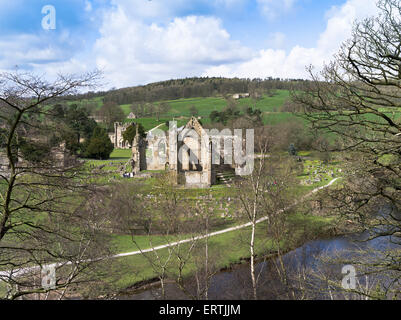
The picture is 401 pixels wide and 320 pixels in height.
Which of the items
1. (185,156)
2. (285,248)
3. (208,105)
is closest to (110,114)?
(208,105)

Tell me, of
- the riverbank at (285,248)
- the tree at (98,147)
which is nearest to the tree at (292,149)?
the riverbank at (285,248)

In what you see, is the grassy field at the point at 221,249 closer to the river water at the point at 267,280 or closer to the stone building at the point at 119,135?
the river water at the point at 267,280

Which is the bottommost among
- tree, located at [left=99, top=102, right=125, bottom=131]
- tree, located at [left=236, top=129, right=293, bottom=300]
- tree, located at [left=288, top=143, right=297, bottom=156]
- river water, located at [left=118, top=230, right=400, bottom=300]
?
Result: river water, located at [left=118, top=230, right=400, bottom=300]

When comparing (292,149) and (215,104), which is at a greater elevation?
(215,104)

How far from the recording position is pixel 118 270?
16.3 m

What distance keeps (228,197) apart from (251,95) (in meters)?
58.8

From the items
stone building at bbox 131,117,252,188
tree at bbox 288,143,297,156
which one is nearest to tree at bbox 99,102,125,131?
stone building at bbox 131,117,252,188

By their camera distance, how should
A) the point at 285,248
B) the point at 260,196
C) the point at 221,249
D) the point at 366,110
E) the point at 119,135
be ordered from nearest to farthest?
the point at 366,110 → the point at 260,196 → the point at 221,249 → the point at 285,248 → the point at 119,135

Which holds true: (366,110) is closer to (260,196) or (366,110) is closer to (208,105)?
(260,196)

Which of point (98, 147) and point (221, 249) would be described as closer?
point (221, 249)

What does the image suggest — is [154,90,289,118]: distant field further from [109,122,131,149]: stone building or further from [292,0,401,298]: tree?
[292,0,401,298]: tree

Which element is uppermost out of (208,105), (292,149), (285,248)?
(208,105)
